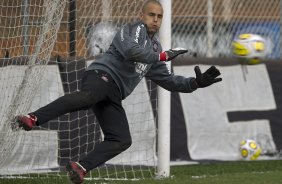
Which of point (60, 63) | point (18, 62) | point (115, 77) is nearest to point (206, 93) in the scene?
point (60, 63)

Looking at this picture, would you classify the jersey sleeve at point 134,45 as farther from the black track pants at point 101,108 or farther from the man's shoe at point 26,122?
the man's shoe at point 26,122

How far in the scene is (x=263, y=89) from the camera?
12164 millimetres

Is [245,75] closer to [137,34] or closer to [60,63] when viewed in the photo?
[60,63]

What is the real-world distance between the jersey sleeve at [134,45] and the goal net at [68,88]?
1528mm

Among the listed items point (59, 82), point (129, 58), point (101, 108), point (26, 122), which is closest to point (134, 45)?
point (129, 58)

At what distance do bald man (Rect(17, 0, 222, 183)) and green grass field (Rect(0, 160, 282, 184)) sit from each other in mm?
1343

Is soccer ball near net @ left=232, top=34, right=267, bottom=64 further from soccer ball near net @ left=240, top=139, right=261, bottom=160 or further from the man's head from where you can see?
soccer ball near net @ left=240, top=139, right=261, bottom=160

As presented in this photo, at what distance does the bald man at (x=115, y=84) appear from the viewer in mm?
7336

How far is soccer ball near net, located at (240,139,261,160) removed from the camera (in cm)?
1137

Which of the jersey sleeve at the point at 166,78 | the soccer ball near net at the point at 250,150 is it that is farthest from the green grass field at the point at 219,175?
the jersey sleeve at the point at 166,78

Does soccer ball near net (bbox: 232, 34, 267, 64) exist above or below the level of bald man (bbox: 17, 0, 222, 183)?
above

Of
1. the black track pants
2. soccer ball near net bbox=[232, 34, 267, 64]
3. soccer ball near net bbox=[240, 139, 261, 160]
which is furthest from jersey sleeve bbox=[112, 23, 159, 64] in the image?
soccer ball near net bbox=[240, 139, 261, 160]

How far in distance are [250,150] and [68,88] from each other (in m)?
2.74

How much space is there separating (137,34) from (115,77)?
450 millimetres
